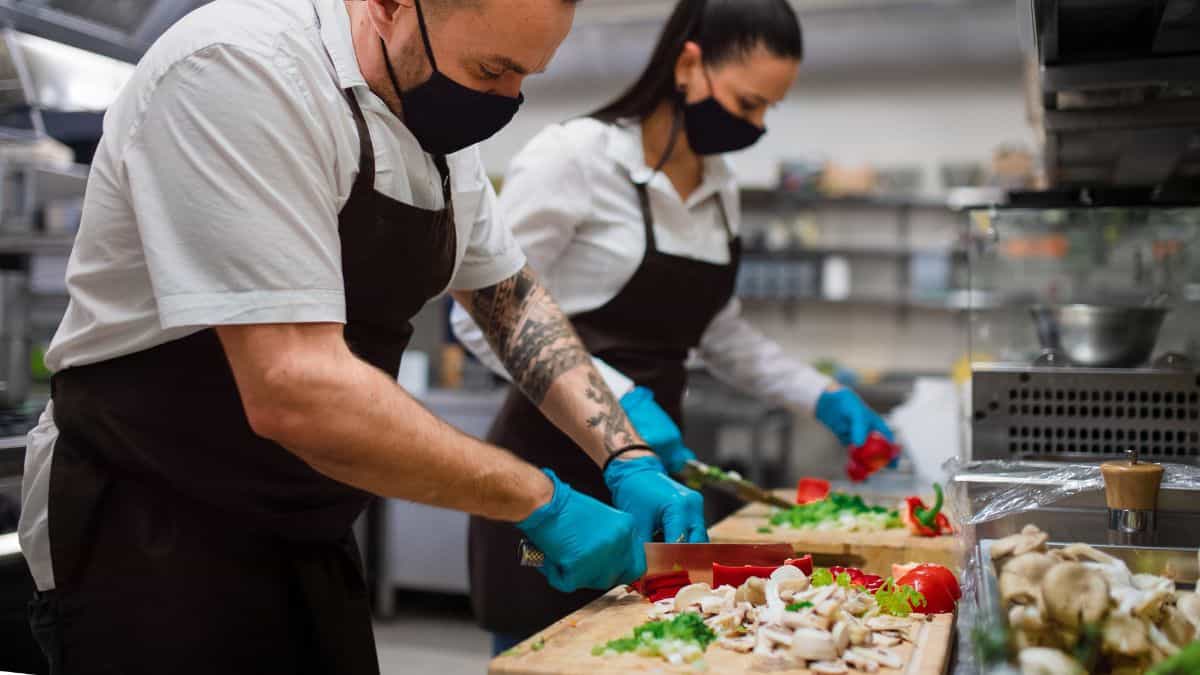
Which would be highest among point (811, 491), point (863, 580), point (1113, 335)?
point (1113, 335)

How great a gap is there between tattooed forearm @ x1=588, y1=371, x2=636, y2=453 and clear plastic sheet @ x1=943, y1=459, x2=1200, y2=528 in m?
0.46

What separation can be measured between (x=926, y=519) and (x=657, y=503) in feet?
1.62

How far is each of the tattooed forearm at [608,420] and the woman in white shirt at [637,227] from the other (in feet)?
0.83

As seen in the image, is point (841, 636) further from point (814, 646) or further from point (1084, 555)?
point (1084, 555)

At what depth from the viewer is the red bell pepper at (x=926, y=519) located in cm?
167

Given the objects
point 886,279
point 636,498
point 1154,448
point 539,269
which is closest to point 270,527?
point 636,498

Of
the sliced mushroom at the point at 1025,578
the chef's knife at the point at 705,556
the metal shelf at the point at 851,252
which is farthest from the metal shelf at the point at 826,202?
the sliced mushroom at the point at 1025,578

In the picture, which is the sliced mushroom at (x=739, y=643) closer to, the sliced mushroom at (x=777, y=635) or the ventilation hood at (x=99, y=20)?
the sliced mushroom at (x=777, y=635)

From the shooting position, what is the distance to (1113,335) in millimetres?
1748

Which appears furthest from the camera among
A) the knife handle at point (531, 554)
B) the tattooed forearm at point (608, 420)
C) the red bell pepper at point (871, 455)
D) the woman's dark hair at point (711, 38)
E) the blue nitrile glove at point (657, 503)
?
the red bell pepper at point (871, 455)

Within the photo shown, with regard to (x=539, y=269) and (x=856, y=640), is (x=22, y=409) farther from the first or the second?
(x=856, y=640)

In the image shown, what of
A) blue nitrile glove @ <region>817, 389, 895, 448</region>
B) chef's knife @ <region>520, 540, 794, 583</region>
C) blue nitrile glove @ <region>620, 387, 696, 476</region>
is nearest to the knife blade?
chef's knife @ <region>520, 540, 794, 583</region>

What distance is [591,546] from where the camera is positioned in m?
1.19

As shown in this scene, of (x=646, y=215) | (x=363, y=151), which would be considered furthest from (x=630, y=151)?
(x=363, y=151)
